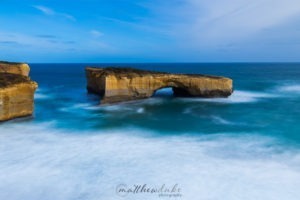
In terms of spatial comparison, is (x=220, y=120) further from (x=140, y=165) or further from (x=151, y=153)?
(x=140, y=165)

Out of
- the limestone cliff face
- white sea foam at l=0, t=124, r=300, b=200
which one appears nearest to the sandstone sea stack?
white sea foam at l=0, t=124, r=300, b=200

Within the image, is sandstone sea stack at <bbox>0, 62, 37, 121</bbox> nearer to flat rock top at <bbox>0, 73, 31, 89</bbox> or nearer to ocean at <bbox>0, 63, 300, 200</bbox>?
flat rock top at <bbox>0, 73, 31, 89</bbox>

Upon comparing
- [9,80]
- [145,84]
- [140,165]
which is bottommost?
[140,165]

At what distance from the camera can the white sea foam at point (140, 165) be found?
34.5 ft

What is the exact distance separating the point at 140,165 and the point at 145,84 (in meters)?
13.9

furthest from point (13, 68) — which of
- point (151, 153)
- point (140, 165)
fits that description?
point (140, 165)

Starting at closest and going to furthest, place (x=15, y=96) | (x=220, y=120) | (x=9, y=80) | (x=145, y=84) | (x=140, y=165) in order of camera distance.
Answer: (x=140, y=165) < (x=15, y=96) < (x=9, y=80) < (x=220, y=120) < (x=145, y=84)

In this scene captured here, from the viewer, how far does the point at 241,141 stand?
15.7m

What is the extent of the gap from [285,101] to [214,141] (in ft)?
48.4

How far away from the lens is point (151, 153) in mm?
14070

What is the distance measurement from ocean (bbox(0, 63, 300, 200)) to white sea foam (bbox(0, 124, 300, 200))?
0.10ft

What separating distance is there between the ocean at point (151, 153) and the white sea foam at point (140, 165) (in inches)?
1.3

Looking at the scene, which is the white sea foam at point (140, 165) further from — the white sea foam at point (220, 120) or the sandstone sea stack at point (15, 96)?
the white sea foam at point (220, 120)

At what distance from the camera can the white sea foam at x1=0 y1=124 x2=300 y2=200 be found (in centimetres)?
1051
